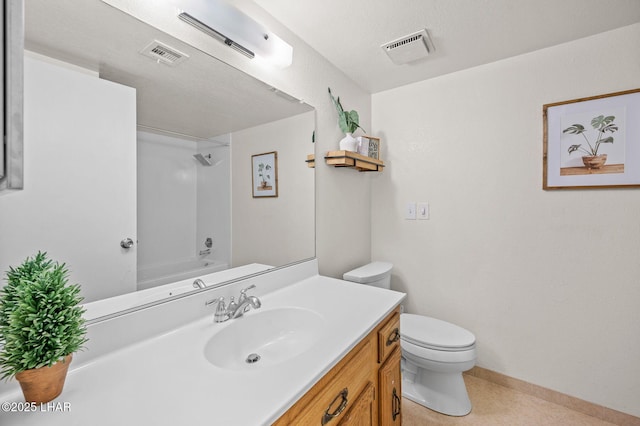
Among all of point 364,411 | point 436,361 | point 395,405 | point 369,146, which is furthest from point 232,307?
point 369,146

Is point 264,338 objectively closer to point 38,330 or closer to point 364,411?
point 364,411

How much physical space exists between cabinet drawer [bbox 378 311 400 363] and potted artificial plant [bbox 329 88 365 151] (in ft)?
3.60

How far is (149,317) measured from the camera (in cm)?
88

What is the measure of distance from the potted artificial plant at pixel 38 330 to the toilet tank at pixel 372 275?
1.41 meters

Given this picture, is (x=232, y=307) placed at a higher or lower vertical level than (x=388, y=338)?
higher

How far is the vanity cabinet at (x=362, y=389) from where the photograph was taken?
2.35 ft

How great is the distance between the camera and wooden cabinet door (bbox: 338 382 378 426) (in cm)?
89

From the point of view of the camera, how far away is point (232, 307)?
1.04 metres

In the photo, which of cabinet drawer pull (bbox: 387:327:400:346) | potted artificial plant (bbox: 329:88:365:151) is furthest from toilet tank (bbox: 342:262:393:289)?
potted artificial plant (bbox: 329:88:365:151)

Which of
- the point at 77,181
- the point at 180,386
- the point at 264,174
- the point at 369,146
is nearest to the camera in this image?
the point at 180,386

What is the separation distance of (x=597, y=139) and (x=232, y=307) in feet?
7.09

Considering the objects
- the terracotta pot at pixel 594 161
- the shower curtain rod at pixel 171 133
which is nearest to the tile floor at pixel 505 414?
the terracotta pot at pixel 594 161

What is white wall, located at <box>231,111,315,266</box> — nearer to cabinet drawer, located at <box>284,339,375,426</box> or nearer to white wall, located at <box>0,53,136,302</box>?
white wall, located at <box>0,53,136,302</box>

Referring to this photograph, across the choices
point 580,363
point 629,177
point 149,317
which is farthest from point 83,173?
point 580,363
